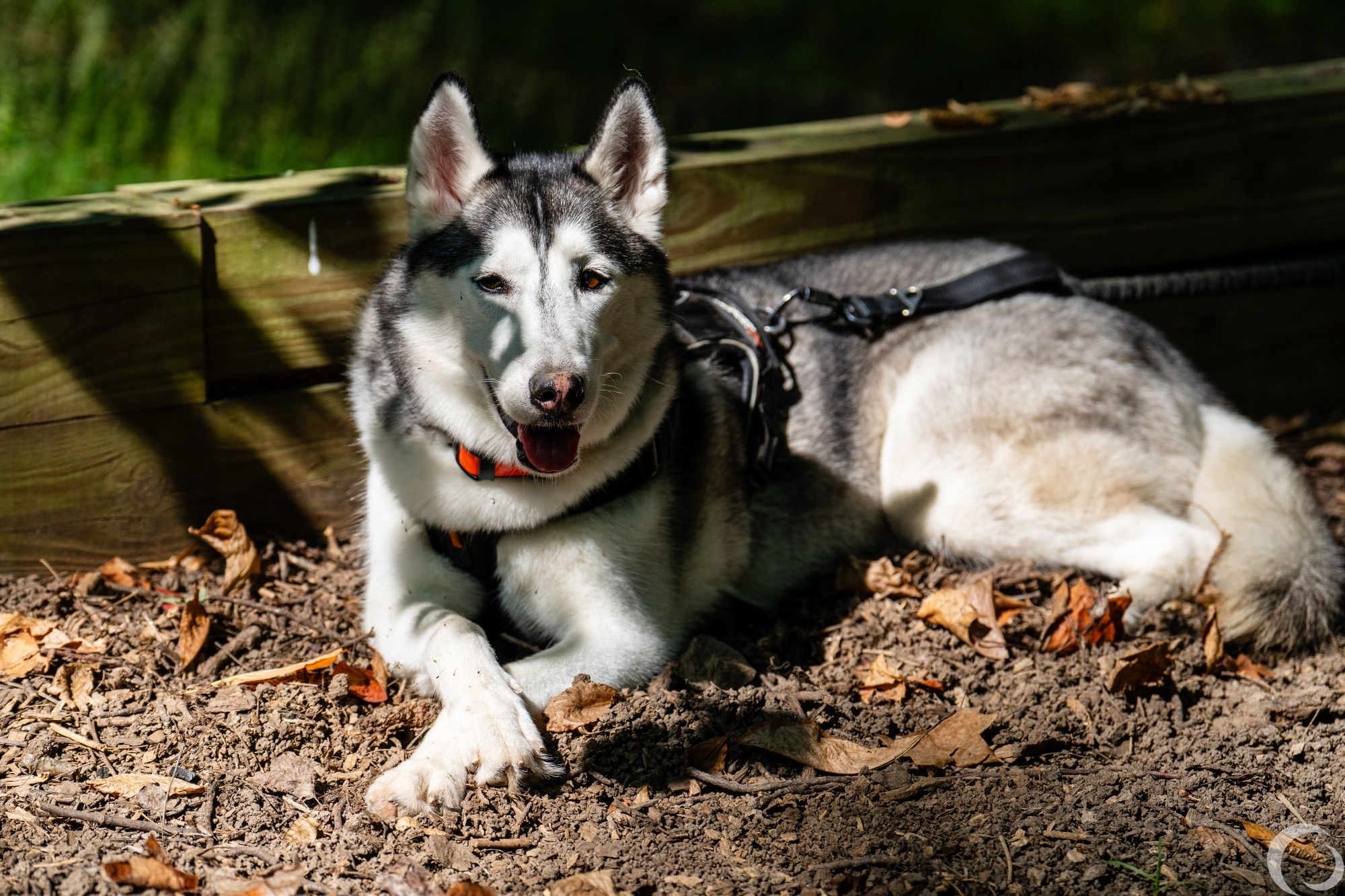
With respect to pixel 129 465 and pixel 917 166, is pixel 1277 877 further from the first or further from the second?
pixel 129 465

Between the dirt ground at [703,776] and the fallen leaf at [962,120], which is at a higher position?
the fallen leaf at [962,120]

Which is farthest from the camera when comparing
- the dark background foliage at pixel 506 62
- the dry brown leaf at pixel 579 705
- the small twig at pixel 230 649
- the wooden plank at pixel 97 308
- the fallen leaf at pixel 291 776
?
the dark background foliage at pixel 506 62

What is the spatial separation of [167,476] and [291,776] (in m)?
1.26

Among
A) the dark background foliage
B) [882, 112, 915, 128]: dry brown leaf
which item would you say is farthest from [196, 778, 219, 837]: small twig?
[882, 112, 915, 128]: dry brown leaf

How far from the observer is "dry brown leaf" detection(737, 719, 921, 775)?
2691mm

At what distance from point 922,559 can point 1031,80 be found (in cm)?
600

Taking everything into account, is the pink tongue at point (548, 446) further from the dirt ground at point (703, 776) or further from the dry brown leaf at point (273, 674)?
the dry brown leaf at point (273, 674)

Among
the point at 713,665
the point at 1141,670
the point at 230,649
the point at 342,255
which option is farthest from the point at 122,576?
the point at 1141,670

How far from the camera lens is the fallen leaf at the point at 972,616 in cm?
325

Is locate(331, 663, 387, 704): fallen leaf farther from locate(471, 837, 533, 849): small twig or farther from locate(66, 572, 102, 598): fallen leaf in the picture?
locate(66, 572, 102, 598): fallen leaf

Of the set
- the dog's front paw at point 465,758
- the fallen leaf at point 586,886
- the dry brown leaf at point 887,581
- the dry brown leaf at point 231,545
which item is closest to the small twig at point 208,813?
the dog's front paw at point 465,758

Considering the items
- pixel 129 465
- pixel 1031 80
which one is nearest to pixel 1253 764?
pixel 129 465

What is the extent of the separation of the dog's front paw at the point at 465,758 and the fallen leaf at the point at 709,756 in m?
0.32

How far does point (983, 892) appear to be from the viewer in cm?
226
